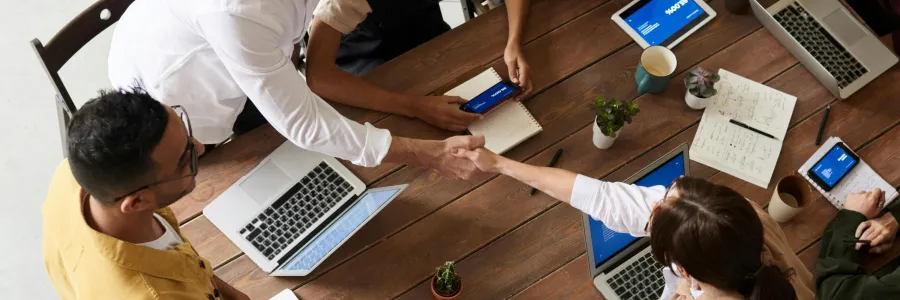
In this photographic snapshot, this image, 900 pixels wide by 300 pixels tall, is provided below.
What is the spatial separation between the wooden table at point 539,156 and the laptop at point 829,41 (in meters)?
0.03

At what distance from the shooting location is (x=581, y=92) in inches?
73.2

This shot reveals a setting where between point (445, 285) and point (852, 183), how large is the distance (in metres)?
1.05

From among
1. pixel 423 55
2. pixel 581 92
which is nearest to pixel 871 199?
pixel 581 92

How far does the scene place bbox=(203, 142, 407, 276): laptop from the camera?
1.62m

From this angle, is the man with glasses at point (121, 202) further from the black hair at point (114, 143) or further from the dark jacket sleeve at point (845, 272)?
the dark jacket sleeve at point (845, 272)

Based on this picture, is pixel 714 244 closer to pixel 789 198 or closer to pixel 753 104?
pixel 789 198

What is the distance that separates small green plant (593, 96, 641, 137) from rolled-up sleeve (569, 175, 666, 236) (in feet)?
0.57

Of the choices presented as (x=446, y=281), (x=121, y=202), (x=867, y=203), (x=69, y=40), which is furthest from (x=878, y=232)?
(x=69, y=40)

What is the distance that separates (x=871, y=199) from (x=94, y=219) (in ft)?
5.68

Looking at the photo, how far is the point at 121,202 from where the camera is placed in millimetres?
1247

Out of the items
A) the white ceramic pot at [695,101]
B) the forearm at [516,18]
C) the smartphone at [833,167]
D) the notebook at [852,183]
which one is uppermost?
the forearm at [516,18]

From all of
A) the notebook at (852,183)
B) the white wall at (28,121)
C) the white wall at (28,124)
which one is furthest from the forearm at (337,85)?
the white wall at (28,124)

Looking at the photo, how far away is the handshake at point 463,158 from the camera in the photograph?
65.8 inches

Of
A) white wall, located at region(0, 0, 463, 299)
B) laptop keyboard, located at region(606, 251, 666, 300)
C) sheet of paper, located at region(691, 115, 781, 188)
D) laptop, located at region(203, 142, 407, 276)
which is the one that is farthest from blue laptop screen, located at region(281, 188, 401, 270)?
white wall, located at region(0, 0, 463, 299)
